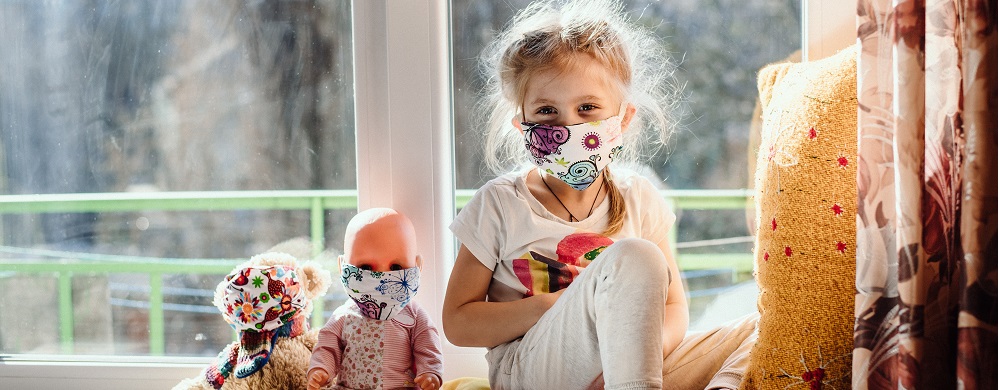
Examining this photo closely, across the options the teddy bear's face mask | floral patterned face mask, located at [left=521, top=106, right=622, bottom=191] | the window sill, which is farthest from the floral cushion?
the window sill

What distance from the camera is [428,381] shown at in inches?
54.8

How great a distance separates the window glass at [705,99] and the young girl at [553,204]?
0.47 ft

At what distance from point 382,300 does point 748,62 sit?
881 mm

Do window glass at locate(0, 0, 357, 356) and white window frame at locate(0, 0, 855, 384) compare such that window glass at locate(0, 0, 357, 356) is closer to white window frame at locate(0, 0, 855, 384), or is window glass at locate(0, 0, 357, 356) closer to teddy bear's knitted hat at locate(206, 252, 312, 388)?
white window frame at locate(0, 0, 855, 384)

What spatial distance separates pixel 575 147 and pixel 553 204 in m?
0.15

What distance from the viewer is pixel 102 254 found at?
1850 millimetres

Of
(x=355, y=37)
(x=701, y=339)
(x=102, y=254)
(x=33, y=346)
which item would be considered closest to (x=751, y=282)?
(x=701, y=339)

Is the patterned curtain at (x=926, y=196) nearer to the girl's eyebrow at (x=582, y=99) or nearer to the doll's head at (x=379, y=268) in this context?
the girl's eyebrow at (x=582, y=99)

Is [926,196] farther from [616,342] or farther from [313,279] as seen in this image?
[313,279]

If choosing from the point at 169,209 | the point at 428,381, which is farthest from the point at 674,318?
the point at 169,209

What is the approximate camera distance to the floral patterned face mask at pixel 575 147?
1347 mm

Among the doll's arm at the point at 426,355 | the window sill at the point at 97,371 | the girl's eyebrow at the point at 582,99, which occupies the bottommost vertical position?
the window sill at the point at 97,371

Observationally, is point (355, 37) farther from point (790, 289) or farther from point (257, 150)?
point (790, 289)

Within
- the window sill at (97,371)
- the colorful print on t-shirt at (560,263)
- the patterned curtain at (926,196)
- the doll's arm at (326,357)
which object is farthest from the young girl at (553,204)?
the window sill at (97,371)
